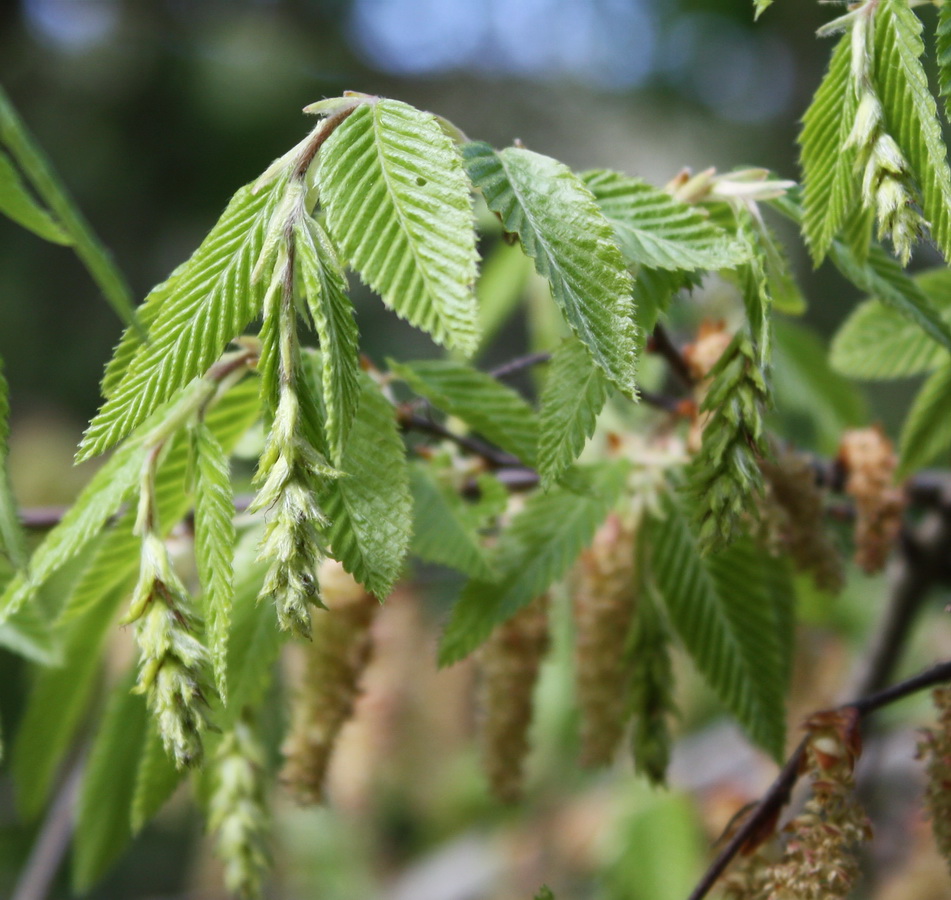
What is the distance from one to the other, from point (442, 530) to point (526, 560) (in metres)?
0.08

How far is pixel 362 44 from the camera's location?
4.95 metres

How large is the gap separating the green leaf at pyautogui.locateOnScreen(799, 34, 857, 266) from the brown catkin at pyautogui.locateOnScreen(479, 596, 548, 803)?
0.45m

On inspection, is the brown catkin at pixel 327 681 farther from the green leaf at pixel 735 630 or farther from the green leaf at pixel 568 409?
the green leaf at pixel 568 409

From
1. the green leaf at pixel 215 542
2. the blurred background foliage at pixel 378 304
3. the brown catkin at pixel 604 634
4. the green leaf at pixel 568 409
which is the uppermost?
the green leaf at pixel 568 409

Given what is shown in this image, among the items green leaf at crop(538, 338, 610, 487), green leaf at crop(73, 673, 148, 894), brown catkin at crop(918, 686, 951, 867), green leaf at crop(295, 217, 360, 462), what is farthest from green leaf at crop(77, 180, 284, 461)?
brown catkin at crop(918, 686, 951, 867)

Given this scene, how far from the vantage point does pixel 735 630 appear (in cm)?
86

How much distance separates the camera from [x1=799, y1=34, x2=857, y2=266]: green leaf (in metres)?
0.65

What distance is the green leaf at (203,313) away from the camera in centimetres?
58

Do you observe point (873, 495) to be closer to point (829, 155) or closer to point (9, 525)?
point (829, 155)

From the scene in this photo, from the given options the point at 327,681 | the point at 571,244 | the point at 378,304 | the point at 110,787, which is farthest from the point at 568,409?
the point at 378,304

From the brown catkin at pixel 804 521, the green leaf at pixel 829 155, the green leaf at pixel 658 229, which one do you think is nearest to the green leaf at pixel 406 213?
the green leaf at pixel 658 229

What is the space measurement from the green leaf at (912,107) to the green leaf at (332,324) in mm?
346

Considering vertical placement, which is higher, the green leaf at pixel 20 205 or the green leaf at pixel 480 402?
the green leaf at pixel 20 205

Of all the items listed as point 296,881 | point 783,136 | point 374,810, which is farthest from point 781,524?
point 783,136
